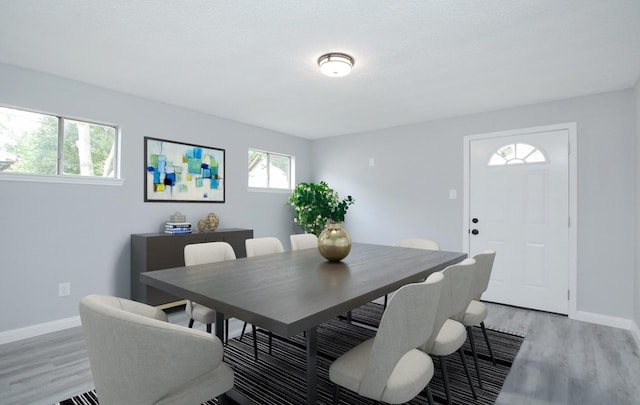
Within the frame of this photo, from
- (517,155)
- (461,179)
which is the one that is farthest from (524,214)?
(461,179)

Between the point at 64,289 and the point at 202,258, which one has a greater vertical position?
the point at 202,258

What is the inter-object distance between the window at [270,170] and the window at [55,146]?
1920 mm

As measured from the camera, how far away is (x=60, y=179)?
303cm

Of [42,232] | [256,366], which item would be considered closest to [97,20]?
[42,232]

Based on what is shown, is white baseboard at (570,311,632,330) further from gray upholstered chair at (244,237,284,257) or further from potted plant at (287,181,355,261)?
gray upholstered chair at (244,237,284,257)

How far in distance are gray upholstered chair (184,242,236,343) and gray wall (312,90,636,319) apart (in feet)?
9.73

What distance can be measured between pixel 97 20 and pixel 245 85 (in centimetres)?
133

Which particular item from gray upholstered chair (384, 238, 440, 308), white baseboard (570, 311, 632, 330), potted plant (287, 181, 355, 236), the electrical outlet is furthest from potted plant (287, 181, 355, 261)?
white baseboard (570, 311, 632, 330)

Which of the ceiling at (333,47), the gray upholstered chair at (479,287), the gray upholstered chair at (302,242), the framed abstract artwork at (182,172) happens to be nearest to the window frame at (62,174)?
the framed abstract artwork at (182,172)

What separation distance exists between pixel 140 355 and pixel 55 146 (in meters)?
3.00

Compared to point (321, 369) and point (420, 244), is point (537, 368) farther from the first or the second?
point (321, 369)

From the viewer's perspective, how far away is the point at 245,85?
10.5 feet

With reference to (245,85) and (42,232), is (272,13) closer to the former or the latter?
(245,85)

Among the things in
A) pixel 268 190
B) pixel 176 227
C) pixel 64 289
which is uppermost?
pixel 268 190
